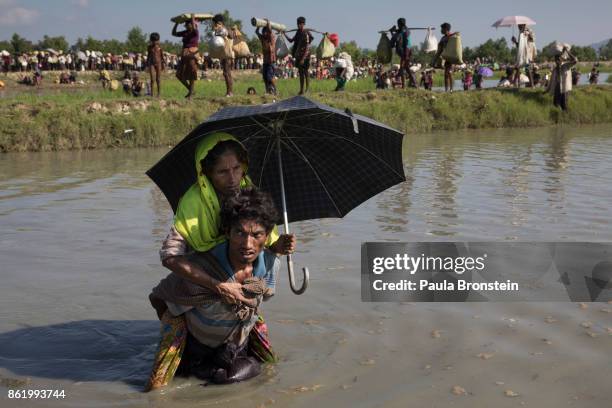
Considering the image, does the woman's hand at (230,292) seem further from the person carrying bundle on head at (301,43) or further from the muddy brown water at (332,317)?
the person carrying bundle on head at (301,43)

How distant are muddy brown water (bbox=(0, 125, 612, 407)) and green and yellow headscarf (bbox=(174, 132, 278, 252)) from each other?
2.51ft

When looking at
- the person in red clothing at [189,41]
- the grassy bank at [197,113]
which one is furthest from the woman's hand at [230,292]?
the person in red clothing at [189,41]

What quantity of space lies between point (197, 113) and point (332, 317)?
372 inches

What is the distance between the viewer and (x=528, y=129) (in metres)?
15.9

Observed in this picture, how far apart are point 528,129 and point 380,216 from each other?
9763 mm

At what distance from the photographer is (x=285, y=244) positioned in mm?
3359

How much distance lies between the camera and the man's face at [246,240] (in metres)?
3.19

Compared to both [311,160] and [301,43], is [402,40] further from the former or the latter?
[311,160]

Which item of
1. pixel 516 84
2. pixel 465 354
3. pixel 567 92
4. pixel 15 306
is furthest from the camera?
pixel 516 84

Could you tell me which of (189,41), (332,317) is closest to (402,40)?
(189,41)

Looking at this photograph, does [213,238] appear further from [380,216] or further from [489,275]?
[380,216]

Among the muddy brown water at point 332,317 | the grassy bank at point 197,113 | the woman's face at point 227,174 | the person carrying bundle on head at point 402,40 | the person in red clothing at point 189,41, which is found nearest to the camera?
the woman's face at point 227,174

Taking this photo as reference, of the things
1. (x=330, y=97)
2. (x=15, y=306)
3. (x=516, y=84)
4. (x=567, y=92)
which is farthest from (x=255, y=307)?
(x=516, y=84)

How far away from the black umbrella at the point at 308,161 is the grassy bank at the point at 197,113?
9531mm
